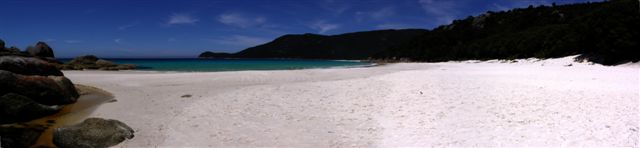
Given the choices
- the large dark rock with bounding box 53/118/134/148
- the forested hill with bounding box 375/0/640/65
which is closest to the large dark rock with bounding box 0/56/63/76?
the large dark rock with bounding box 53/118/134/148

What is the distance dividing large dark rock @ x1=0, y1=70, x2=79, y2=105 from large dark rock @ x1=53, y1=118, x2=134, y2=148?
5.32m

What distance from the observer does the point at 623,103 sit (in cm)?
1023

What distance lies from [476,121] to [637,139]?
284cm

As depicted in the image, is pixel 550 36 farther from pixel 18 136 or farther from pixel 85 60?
pixel 85 60

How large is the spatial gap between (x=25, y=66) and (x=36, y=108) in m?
5.63

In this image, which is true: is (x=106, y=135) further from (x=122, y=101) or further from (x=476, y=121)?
(x=476, y=121)

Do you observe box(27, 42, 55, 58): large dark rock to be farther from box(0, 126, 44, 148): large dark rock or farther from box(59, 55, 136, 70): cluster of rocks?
box(0, 126, 44, 148): large dark rock

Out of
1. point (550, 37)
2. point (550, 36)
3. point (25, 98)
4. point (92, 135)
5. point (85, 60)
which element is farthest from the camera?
point (85, 60)

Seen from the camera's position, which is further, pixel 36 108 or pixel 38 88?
pixel 38 88

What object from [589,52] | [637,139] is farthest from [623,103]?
[589,52]

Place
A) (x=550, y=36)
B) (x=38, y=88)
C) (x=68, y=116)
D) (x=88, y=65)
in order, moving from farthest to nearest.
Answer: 1. (x=550, y=36)
2. (x=88, y=65)
3. (x=38, y=88)
4. (x=68, y=116)

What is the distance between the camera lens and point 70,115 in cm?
Result: 1209

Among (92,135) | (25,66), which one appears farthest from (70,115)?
(25,66)

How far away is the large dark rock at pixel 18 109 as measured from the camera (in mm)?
10875
